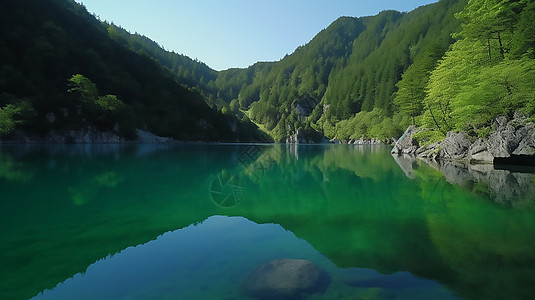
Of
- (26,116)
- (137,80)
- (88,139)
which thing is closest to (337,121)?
(137,80)

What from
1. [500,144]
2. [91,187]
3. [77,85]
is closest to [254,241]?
[91,187]

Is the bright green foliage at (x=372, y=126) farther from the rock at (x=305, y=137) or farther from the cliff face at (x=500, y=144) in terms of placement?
the cliff face at (x=500, y=144)

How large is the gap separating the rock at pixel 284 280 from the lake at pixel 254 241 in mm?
157

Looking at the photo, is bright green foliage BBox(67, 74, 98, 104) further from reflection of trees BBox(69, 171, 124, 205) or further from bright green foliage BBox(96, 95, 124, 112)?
reflection of trees BBox(69, 171, 124, 205)

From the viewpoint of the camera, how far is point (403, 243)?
609 cm

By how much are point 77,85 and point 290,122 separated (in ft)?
430

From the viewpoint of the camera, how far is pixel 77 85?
77375mm

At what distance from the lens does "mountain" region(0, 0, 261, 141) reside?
6200 centimetres

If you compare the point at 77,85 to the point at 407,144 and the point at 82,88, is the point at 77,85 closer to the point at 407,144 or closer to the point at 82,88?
the point at 82,88

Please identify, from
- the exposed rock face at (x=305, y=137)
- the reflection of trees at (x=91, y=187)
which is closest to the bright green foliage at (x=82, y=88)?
the reflection of trees at (x=91, y=187)

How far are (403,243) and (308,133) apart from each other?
158m

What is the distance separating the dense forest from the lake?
17.1 metres

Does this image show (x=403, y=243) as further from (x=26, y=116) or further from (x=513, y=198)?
(x=26, y=116)

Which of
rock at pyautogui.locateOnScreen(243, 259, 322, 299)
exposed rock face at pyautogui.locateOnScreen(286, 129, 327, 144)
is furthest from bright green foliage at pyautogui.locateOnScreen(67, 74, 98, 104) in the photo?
exposed rock face at pyautogui.locateOnScreen(286, 129, 327, 144)
